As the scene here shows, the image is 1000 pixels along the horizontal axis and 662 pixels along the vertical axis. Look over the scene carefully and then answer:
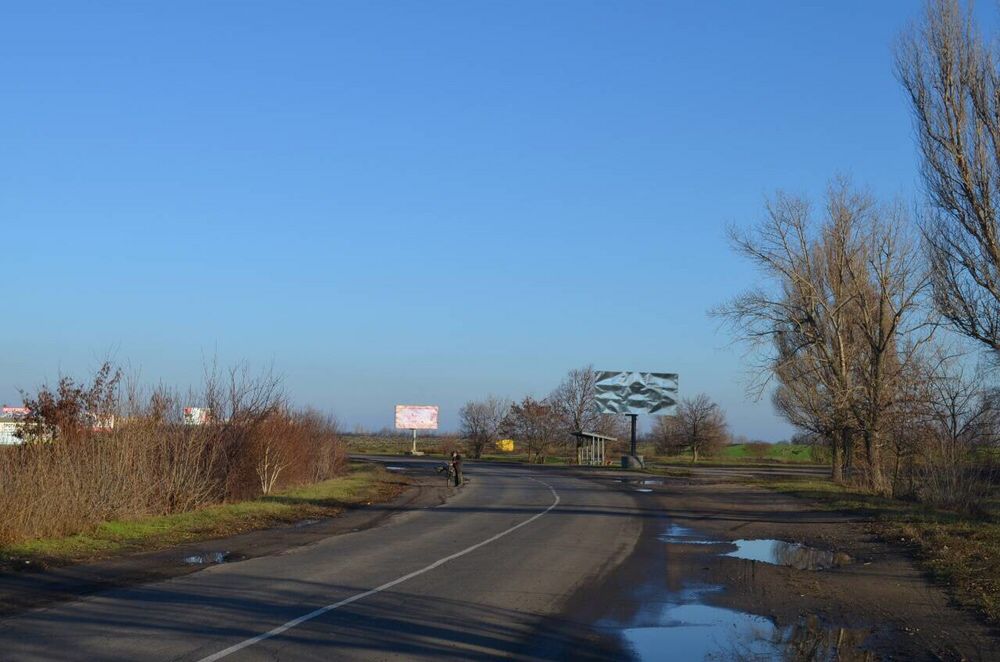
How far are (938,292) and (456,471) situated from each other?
20834mm

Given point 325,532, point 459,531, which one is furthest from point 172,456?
point 459,531

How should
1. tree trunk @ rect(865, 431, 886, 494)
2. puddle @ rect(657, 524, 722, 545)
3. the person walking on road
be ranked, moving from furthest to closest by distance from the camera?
the person walking on road
tree trunk @ rect(865, 431, 886, 494)
puddle @ rect(657, 524, 722, 545)

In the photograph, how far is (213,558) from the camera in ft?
49.4

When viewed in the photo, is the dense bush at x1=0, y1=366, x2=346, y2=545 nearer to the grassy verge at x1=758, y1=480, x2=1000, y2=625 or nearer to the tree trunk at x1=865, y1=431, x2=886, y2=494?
the grassy verge at x1=758, y1=480, x2=1000, y2=625

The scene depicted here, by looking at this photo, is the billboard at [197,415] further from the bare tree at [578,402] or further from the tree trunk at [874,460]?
the bare tree at [578,402]

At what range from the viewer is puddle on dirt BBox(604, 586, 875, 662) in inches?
346

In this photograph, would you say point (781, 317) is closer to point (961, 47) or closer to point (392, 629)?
point (961, 47)

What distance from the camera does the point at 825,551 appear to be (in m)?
17.5

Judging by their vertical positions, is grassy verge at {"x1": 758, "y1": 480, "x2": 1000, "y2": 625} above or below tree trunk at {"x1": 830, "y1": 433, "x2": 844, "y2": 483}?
below

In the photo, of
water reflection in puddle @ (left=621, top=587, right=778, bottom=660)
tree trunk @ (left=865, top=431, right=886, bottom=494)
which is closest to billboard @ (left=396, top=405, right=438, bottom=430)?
tree trunk @ (left=865, top=431, right=886, bottom=494)

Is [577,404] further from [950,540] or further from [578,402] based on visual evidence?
[950,540]

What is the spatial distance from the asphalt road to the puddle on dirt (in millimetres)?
727

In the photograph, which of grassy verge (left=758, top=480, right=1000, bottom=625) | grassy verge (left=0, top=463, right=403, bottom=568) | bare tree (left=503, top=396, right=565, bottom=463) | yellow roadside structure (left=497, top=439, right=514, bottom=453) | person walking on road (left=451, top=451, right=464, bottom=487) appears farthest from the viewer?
yellow roadside structure (left=497, top=439, right=514, bottom=453)

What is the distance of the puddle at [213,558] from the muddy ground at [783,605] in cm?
615
